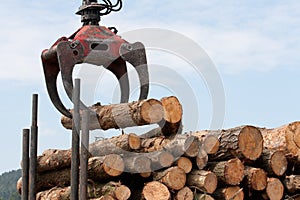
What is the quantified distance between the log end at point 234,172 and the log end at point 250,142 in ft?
0.49

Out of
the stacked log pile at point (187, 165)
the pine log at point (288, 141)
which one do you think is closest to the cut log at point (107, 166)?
the stacked log pile at point (187, 165)

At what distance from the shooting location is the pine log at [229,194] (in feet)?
21.9

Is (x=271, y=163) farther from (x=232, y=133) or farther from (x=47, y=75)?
(x=47, y=75)

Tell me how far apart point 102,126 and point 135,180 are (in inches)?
27.6

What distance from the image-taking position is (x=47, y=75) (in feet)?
21.2

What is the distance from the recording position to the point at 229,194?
670 cm

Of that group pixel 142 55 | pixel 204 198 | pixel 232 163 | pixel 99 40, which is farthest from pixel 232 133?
pixel 99 40

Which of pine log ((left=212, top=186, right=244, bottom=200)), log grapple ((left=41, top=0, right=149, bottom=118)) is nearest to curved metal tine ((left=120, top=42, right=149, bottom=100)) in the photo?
log grapple ((left=41, top=0, right=149, bottom=118))

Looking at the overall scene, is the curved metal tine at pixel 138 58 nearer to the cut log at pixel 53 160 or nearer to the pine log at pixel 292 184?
the cut log at pixel 53 160

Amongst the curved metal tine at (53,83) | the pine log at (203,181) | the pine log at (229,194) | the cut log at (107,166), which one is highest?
the curved metal tine at (53,83)

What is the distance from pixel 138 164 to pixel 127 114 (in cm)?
54

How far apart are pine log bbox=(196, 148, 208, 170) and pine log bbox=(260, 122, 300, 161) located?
1.01 metres

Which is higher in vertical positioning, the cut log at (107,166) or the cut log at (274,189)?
the cut log at (107,166)

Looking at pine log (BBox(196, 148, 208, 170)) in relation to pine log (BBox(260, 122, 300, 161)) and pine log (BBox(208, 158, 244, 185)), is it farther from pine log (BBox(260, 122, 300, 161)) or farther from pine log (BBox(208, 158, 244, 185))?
pine log (BBox(260, 122, 300, 161))
